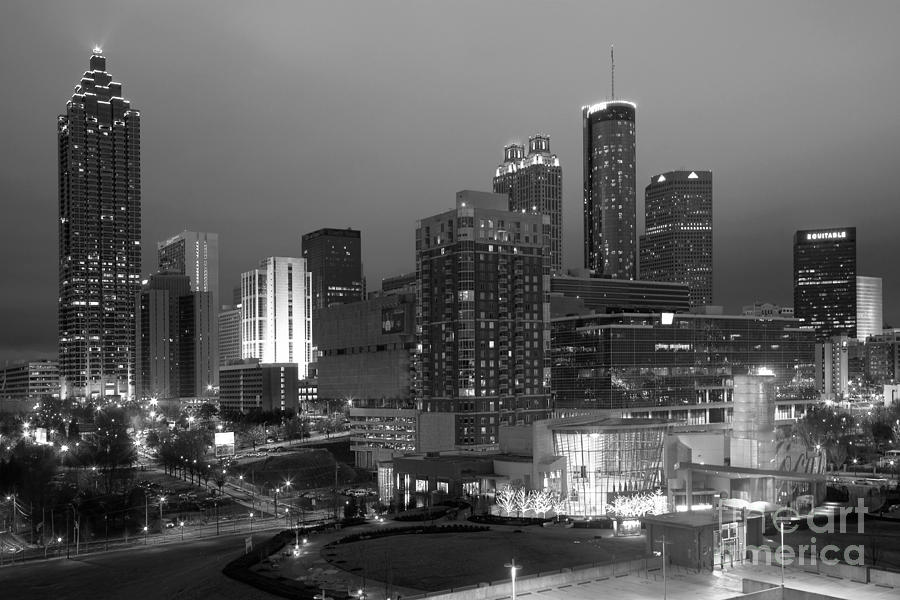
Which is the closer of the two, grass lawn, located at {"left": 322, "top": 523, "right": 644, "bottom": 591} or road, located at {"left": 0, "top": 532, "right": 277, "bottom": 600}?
grass lawn, located at {"left": 322, "top": 523, "right": 644, "bottom": 591}

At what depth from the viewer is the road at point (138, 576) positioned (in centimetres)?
7444

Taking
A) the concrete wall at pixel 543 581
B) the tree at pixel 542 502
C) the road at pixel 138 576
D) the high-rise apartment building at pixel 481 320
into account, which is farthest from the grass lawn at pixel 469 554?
the high-rise apartment building at pixel 481 320

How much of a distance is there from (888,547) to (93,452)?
151740mm

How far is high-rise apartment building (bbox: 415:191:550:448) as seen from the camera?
565 ft

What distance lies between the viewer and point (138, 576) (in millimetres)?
84688

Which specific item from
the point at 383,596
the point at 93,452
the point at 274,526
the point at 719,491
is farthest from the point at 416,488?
the point at 93,452

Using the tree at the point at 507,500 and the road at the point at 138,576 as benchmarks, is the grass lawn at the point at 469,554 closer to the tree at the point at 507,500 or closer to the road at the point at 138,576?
the road at the point at 138,576

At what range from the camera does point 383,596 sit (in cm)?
6544

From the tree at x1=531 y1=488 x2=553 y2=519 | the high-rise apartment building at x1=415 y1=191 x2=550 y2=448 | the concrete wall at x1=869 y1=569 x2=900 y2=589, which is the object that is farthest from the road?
the high-rise apartment building at x1=415 y1=191 x2=550 y2=448

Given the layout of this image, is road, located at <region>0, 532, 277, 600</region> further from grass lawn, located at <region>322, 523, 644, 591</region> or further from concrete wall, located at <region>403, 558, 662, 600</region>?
concrete wall, located at <region>403, 558, 662, 600</region>

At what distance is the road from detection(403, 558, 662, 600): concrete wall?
20.8 m

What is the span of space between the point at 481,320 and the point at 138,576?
3856 inches

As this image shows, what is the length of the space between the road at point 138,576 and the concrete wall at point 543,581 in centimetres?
2084

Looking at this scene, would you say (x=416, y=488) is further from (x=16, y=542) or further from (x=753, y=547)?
(x=753, y=547)
